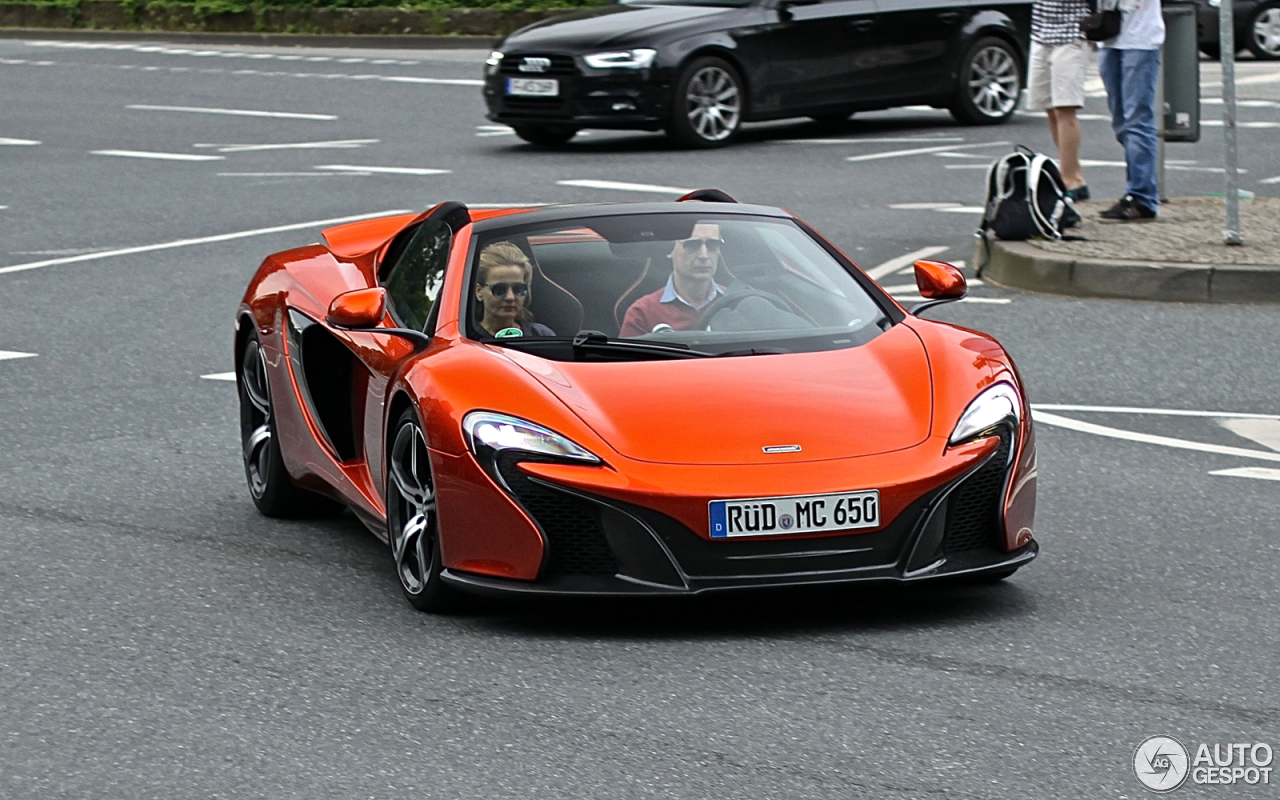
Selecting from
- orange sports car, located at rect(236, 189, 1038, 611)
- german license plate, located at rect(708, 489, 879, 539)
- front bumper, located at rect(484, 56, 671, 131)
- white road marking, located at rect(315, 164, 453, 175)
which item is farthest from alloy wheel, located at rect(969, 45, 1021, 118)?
german license plate, located at rect(708, 489, 879, 539)

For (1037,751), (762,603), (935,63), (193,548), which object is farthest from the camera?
(935,63)

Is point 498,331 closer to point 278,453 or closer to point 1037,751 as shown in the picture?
point 278,453

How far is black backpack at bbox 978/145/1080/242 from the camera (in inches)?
498

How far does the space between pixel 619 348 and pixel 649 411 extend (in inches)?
17.8

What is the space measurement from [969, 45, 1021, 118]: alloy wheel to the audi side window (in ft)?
45.7

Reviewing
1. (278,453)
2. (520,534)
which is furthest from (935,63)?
(520,534)

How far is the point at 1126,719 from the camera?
487 centimetres

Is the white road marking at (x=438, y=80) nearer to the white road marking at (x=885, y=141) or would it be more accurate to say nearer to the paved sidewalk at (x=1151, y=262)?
the white road marking at (x=885, y=141)

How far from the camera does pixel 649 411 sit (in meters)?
5.80

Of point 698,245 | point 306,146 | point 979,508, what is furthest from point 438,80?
point 979,508

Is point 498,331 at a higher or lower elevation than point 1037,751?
higher

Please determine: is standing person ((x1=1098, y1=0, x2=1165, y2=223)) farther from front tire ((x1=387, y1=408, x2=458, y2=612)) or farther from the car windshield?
front tire ((x1=387, y1=408, x2=458, y2=612))

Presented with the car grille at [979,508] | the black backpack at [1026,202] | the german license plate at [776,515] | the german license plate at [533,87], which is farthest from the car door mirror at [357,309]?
the german license plate at [533,87]

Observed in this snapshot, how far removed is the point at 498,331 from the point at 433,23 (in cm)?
2793
